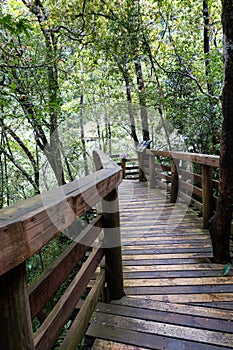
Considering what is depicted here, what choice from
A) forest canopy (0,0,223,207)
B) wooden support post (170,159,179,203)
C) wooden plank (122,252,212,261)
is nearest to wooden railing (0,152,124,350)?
wooden plank (122,252,212,261)

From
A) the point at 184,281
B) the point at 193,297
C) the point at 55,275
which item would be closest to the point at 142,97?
the point at 184,281

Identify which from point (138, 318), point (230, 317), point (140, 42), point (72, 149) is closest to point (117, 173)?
point (138, 318)

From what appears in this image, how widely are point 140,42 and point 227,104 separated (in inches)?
185

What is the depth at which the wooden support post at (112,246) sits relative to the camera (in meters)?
1.71

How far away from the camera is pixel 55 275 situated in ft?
3.38

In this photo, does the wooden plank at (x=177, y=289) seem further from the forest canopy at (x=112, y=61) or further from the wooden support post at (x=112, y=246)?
the forest canopy at (x=112, y=61)

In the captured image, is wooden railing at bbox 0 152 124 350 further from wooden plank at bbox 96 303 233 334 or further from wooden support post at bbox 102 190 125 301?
wooden plank at bbox 96 303 233 334

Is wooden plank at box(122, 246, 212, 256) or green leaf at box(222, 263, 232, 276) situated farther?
wooden plank at box(122, 246, 212, 256)

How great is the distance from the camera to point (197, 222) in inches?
132

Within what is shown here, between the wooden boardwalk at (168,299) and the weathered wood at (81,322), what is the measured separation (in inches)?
7.0

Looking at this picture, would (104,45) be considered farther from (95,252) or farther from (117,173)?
(95,252)

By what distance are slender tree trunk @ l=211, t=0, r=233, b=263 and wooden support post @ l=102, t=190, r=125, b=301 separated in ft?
3.29

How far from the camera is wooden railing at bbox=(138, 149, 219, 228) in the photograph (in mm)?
2840

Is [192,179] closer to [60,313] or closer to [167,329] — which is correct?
[167,329]
